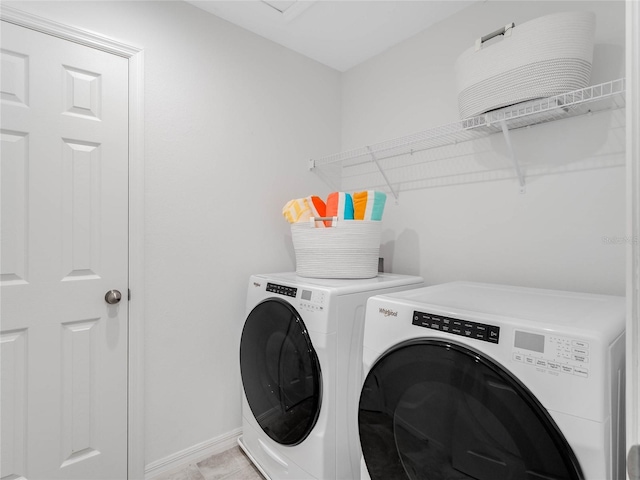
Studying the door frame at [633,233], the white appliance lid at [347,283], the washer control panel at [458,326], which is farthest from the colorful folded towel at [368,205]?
the door frame at [633,233]

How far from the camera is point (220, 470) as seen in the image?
1763 mm

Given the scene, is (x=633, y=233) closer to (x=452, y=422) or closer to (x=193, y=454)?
(x=452, y=422)

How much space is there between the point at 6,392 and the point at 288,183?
66.6 inches

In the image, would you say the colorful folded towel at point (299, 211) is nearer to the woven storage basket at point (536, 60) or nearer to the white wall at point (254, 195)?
the white wall at point (254, 195)

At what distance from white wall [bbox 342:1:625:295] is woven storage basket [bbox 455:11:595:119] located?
256mm

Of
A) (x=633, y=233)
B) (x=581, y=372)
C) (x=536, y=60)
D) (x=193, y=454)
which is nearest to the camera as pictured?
(x=633, y=233)

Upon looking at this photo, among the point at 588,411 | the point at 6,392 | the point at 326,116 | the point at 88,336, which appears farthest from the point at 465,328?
the point at 326,116

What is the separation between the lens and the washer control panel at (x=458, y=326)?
35.5 inches

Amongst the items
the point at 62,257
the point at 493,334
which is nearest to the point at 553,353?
the point at 493,334

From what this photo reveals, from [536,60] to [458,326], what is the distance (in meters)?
1.05

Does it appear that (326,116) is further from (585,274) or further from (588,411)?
(588,411)

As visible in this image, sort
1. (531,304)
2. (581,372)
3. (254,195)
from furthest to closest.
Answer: (254,195)
(531,304)
(581,372)

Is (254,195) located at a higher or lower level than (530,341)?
higher

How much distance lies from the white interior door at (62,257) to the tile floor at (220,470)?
283 millimetres
